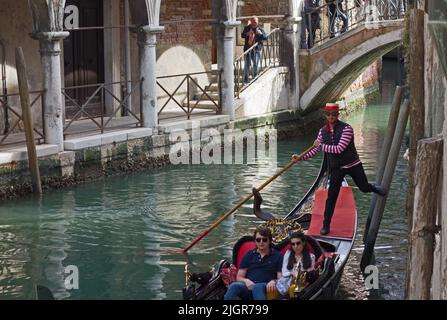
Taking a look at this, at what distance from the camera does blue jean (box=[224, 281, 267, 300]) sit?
757 centimetres

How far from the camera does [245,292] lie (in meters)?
7.61

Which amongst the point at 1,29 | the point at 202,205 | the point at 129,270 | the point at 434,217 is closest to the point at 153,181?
the point at 202,205

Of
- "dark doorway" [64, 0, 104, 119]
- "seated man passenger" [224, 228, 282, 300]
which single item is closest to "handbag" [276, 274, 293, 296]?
"seated man passenger" [224, 228, 282, 300]

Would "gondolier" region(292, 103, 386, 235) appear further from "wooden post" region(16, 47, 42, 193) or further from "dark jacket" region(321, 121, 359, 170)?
"wooden post" region(16, 47, 42, 193)

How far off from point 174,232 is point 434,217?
4.89 m

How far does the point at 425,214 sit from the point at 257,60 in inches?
434

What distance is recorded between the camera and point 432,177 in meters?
6.40

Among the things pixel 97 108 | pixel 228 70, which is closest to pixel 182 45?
pixel 228 70

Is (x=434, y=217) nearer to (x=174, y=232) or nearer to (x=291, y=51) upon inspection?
(x=174, y=232)

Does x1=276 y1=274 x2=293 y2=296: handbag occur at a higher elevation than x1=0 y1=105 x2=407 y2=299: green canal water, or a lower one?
higher

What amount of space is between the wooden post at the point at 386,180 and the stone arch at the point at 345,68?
7.90 m

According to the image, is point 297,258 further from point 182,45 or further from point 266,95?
point 182,45

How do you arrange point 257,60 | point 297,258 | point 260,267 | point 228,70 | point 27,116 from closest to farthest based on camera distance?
point 260,267, point 297,258, point 27,116, point 228,70, point 257,60

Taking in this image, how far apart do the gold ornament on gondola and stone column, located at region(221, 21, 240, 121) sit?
755cm
